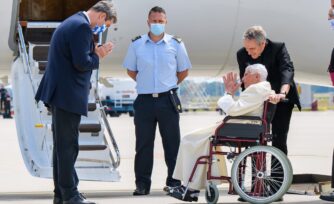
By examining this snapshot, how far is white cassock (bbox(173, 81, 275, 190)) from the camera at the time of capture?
26.7 ft

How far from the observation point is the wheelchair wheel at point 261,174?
789 cm

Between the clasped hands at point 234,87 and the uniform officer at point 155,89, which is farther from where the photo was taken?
the uniform officer at point 155,89

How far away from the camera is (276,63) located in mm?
8875

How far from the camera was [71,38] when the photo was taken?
7656 millimetres

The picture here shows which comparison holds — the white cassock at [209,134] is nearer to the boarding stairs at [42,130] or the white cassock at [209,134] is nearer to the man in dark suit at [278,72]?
the man in dark suit at [278,72]

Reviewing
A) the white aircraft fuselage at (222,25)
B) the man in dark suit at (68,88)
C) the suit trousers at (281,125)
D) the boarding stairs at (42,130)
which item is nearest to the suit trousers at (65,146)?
the man in dark suit at (68,88)

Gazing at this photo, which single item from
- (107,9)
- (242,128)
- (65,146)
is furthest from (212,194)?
(107,9)

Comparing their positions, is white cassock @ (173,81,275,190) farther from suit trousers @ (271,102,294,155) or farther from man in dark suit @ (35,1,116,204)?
man in dark suit @ (35,1,116,204)

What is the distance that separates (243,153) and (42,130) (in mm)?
2387

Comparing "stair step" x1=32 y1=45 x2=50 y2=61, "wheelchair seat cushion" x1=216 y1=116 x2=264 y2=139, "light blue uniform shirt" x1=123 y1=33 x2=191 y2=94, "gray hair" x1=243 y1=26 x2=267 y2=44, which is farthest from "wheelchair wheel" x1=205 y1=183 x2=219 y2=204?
"stair step" x1=32 y1=45 x2=50 y2=61

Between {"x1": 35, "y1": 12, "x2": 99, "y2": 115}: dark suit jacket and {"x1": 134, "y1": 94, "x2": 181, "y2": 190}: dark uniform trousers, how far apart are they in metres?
1.63

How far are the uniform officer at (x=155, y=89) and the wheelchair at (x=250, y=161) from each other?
1.19 metres

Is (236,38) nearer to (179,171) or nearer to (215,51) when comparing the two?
(215,51)

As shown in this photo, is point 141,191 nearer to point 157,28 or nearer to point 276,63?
point 157,28
